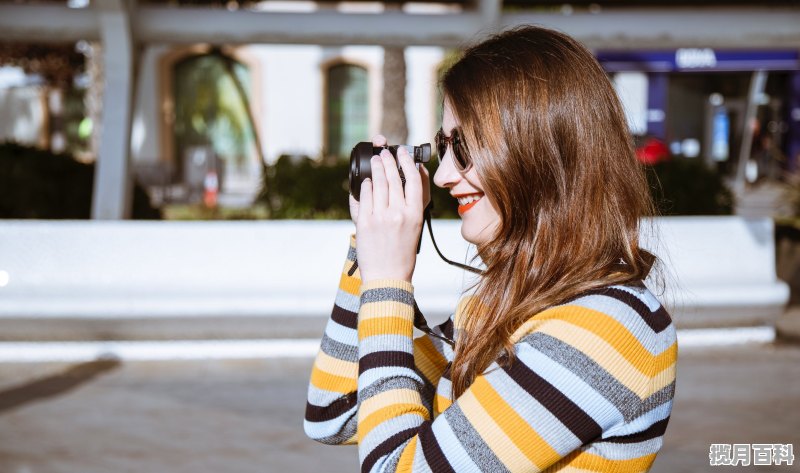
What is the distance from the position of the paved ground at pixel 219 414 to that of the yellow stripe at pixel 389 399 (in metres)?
3.11

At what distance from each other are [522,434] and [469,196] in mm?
431

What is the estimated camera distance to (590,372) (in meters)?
1.33

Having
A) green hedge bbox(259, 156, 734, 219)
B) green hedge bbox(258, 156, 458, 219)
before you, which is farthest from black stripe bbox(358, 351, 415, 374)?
green hedge bbox(258, 156, 458, 219)

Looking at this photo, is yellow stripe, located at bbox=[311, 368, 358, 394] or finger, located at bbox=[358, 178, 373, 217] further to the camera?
yellow stripe, located at bbox=[311, 368, 358, 394]

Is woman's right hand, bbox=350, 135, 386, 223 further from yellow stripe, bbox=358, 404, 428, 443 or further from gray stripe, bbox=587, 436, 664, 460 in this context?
gray stripe, bbox=587, 436, 664, 460

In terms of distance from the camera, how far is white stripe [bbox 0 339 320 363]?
21.5ft

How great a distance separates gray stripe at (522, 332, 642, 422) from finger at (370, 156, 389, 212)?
317 millimetres

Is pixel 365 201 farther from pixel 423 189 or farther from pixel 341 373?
pixel 341 373

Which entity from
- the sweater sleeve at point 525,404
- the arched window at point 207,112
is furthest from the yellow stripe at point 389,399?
the arched window at point 207,112

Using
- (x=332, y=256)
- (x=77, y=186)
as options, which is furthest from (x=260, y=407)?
(x=77, y=186)

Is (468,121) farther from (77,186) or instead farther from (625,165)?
(77,186)

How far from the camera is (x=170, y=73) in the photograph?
25.8 m

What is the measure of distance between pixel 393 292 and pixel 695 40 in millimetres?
7716

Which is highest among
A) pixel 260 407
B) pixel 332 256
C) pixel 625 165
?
pixel 625 165
